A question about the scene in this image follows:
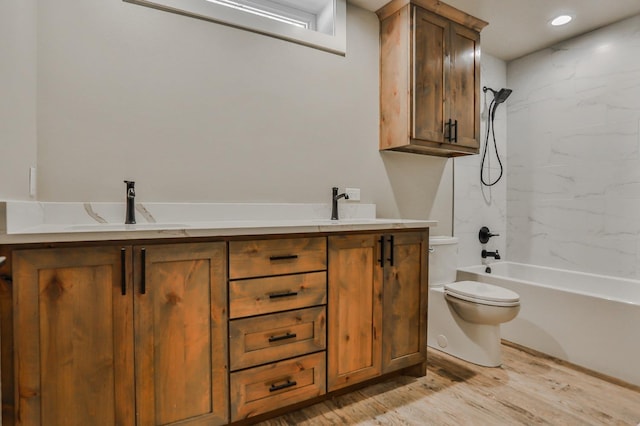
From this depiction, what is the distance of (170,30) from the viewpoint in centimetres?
181

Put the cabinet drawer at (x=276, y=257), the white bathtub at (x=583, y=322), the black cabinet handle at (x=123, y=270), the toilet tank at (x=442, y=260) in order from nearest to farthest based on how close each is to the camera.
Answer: the black cabinet handle at (x=123, y=270), the cabinet drawer at (x=276, y=257), the white bathtub at (x=583, y=322), the toilet tank at (x=442, y=260)

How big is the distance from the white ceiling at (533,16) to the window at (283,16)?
0.21 metres

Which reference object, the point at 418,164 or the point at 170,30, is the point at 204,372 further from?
the point at 418,164

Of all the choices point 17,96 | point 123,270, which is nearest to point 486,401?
point 123,270

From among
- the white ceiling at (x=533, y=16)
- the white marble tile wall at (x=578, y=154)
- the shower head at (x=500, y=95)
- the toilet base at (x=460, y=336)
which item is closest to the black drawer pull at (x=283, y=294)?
the toilet base at (x=460, y=336)

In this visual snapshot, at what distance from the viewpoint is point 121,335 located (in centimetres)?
124

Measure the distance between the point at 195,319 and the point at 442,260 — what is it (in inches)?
73.3

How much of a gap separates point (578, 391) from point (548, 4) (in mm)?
2534

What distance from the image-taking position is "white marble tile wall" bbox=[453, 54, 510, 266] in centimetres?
305

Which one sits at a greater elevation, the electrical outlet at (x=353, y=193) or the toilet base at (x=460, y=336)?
the electrical outlet at (x=353, y=193)

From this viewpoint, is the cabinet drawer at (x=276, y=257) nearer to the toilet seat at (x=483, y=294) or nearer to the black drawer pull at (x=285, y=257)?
the black drawer pull at (x=285, y=257)

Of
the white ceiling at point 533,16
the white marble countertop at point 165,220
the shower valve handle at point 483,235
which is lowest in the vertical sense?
the shower valve handle at point 483,235

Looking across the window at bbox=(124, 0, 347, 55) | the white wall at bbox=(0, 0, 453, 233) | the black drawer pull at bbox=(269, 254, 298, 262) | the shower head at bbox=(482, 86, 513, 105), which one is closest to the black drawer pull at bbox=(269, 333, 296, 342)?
the black drawer pull at bbox=(269, 254, 298, 262)

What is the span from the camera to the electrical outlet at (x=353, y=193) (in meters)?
2.40
